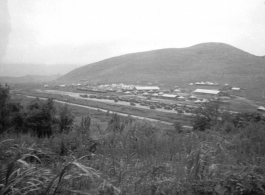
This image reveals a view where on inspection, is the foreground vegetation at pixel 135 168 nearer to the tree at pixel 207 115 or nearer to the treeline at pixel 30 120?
the tree at pixel 207 115

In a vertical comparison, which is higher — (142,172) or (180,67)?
(180,67)

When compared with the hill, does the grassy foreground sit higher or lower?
lower

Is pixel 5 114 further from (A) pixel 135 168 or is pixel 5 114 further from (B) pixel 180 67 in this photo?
(B) pixel 180 67

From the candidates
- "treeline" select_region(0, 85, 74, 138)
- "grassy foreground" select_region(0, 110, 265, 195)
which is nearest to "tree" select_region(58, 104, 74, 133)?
"treeline" select_region(0, 85, 74, 138)

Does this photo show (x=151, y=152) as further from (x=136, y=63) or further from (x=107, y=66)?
(x=107, y=66)

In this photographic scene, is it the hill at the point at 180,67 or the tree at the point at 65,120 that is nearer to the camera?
the tree at the point at 65,120

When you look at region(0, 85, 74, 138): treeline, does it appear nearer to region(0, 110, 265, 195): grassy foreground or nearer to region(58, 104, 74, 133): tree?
region(58, 104, 74, 133): tree

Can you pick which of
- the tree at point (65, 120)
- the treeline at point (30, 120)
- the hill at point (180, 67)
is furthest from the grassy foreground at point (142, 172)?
the hill at point (180, 67)

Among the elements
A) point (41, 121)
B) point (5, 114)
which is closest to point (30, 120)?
point (41, 121)
